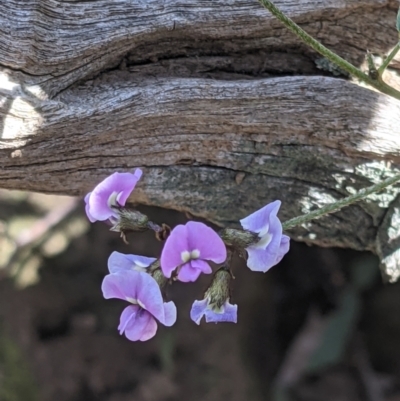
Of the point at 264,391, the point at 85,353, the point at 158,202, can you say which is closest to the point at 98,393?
the point at 85,353

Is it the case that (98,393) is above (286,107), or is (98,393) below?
below

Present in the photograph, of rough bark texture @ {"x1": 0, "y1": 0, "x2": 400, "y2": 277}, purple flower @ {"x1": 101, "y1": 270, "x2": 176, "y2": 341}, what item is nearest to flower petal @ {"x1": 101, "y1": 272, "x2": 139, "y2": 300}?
purple flower @ {"x1": 101, "y1": 270, "x2": 176, "y2": 341}

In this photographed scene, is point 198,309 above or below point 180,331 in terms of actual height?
above

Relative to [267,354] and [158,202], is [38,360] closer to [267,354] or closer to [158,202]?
[267,354]

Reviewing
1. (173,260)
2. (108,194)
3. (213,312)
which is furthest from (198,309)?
(108,194)

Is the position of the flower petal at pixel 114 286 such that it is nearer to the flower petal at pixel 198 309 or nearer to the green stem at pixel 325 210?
the flower petal at pixel 198 309

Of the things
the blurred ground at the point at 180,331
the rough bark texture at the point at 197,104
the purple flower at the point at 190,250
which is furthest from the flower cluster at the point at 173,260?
the blurred ground at the point at 180,331

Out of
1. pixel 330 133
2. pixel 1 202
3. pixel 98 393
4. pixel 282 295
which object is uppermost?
pixel 330 133

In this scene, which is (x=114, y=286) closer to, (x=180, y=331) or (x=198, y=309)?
(x=198, y=309)
